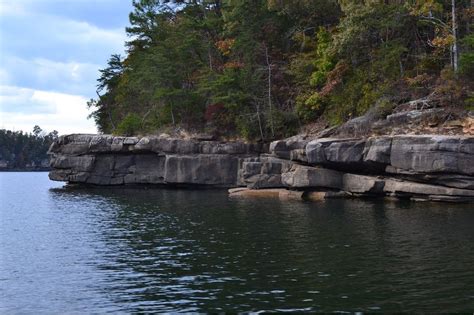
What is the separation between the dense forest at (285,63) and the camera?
133 feet

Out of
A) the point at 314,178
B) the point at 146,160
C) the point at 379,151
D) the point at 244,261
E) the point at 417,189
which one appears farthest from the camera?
the point at 146,160

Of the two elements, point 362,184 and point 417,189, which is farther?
point 362,184

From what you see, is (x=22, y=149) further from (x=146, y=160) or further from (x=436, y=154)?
(x=436, y=154)

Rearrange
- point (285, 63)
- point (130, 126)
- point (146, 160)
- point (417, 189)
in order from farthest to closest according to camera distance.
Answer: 1. point (130, 126)
2. point (146, 160)
3. point (285, 63)
4. point (417, 189)

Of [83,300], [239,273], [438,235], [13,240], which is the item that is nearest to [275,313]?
[239,273]

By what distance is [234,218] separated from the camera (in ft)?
99.2

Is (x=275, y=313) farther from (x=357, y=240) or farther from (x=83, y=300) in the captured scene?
(x=357, y=240)

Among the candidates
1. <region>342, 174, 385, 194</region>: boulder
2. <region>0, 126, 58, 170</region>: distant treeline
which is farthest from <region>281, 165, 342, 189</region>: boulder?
<region>0, 126, 58, 170</region>: distant treeline

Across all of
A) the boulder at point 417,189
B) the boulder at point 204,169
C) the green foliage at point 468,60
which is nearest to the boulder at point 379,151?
the boulder at point 417,189

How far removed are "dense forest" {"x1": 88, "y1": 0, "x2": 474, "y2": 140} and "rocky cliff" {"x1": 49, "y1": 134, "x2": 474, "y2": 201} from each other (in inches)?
172

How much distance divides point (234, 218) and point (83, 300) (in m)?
17.1

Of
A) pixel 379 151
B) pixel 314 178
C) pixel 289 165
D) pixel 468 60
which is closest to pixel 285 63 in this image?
pixel 289 165

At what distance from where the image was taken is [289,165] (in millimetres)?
46031

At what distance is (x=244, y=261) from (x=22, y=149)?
19079 cm
